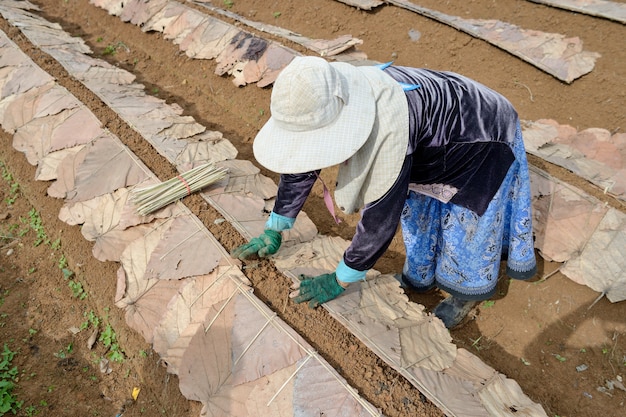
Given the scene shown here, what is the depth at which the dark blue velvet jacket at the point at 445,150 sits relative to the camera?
191 cm

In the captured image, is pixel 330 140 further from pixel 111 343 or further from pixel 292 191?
pixel 111 343

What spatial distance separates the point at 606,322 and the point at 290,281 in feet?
7.70

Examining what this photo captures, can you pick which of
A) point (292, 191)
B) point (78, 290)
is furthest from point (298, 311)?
point (78, 290)

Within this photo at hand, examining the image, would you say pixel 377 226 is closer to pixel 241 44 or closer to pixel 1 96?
pixel 241 44

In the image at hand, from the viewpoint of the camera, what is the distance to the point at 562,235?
11.2 ft

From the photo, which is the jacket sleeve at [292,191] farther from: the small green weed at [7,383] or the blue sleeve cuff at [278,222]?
the small green weed at [7,383]

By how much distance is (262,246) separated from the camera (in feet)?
8.89

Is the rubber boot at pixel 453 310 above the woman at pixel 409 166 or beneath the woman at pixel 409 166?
beneath

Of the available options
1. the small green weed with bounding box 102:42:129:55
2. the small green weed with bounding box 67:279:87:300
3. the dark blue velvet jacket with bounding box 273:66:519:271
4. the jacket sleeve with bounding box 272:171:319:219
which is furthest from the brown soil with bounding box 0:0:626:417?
the small green weed with bounding box 102:42:129:55

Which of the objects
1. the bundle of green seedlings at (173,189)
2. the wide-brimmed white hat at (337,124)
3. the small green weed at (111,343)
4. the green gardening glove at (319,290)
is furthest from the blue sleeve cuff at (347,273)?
the small green weed at (111,343)

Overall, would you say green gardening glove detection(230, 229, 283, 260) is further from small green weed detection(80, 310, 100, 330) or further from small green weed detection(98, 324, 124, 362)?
small green weed detection(80, 310, 100, 330)

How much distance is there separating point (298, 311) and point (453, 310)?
1246 millimetres

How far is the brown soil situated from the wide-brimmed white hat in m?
1.07

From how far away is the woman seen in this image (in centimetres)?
165
